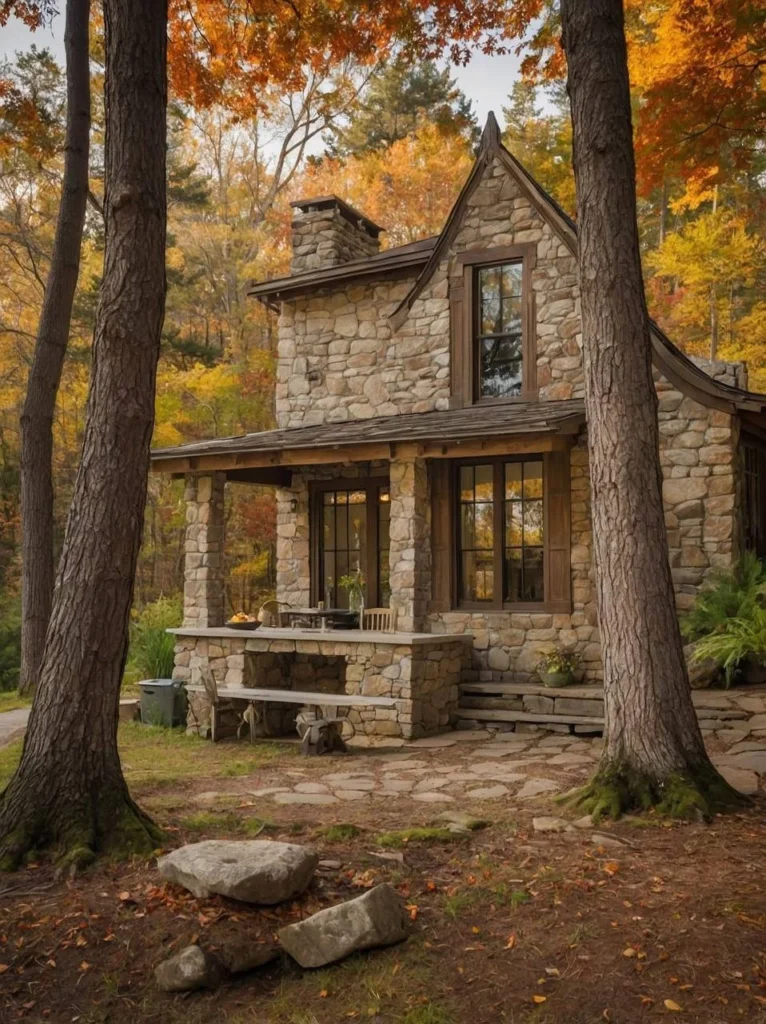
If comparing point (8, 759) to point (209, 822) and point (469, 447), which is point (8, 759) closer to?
point (209, 822)

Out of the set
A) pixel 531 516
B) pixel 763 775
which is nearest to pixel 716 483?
pixel 531 516

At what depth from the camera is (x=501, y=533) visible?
11312mm

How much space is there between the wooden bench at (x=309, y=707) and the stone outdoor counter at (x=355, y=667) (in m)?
0.18

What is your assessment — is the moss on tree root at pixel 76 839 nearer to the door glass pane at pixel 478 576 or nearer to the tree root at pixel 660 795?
the tree root at pixel 660 795

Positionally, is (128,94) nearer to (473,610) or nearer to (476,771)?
(476,771)

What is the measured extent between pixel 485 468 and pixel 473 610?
183 centimetres

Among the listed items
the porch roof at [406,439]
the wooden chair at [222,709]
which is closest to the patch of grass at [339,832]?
the wooden chair at [222,709]

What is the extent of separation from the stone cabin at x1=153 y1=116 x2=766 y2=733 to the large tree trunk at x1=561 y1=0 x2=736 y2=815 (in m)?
3.57

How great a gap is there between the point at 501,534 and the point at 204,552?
12.3 ft

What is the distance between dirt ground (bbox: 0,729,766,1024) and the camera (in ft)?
11.9

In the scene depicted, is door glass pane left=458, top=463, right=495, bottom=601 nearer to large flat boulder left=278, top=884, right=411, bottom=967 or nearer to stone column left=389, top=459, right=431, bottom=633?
stone column left=389, top=459, right=431, bottom=633

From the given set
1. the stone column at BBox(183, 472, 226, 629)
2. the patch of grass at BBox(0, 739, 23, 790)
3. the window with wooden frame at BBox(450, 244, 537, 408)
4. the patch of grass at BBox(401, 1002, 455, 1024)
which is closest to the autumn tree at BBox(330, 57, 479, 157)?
the window with wooden frame at BBox(450, 244, 537, 408)

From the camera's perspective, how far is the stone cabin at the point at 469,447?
10.3 meters

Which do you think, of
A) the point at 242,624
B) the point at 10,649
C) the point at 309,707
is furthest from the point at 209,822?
the point at 10,649
